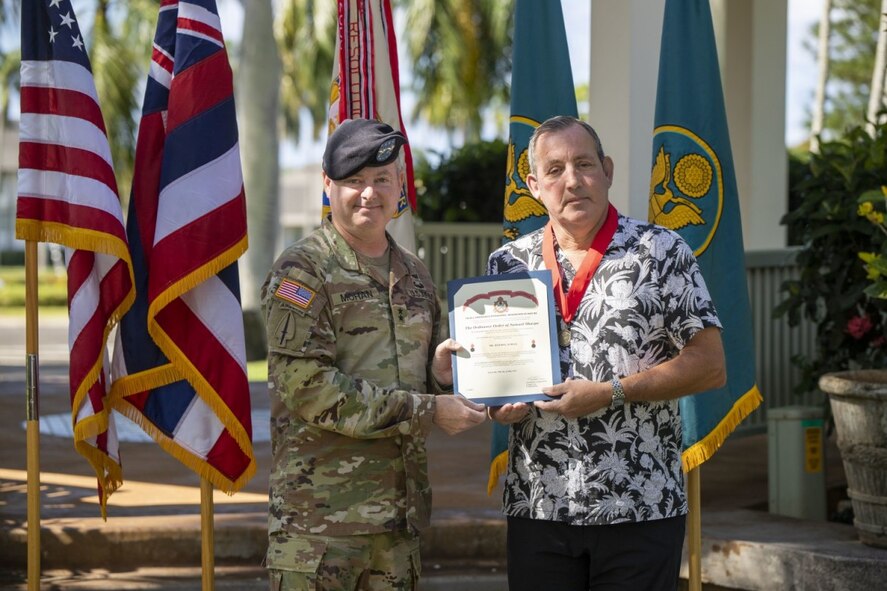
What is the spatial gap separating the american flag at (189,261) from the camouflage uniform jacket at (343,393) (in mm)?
1109

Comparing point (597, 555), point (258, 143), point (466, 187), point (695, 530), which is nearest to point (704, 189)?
point (695, 530)

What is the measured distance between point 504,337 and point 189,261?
1.51 metres

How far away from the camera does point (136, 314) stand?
15.1 feet

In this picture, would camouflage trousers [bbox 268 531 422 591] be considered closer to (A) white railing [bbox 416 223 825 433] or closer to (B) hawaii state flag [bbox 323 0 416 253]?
(B) hawaii state flag [bbox 323 0 416 253]

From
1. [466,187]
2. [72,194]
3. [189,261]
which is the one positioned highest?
[466,187]

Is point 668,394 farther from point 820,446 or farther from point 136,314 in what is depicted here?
point 820,446

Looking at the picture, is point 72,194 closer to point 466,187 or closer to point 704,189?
point 704,189

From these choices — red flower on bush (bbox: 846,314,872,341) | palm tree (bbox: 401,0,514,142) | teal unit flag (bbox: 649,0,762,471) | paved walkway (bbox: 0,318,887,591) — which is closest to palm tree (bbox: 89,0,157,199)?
palm tree (bbox: 401,0,514,142)

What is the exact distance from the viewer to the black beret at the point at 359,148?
3.33 m

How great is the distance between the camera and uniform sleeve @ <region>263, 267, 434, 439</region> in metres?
3.24

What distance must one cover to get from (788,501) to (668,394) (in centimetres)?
353

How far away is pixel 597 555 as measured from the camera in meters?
3.38

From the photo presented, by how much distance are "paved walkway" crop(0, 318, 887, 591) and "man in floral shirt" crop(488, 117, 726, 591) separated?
243 centimetres

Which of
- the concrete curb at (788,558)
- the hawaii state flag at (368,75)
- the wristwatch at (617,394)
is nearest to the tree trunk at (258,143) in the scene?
the concrete curb at (788,558)
